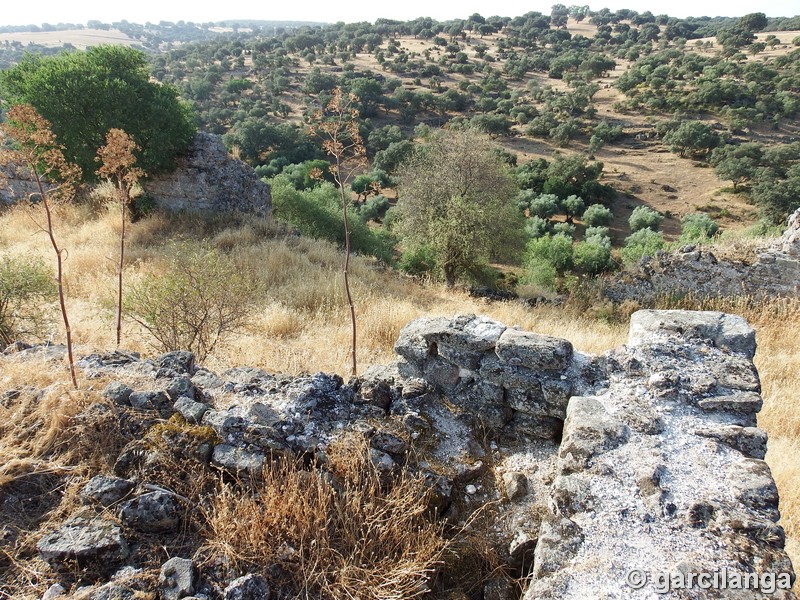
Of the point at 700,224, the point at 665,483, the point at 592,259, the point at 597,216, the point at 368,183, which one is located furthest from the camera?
the point at 368,183

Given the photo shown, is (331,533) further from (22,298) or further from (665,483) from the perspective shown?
(22,298)

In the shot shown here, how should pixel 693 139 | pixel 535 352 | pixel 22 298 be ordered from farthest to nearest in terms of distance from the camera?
1. pixel 693 139
2. pixel 22 298
3. pixel 535 352

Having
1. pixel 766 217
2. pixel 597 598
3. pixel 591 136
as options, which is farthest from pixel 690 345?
pixel 591 136

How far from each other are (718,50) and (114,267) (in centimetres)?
7873

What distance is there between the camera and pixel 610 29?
3536 inches

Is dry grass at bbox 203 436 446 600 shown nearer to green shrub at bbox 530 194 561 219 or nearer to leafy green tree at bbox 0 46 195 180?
leafy green tree at bbox 0 46 195 180

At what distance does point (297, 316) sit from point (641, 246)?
824 inches

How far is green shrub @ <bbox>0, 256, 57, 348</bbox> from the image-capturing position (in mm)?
6234

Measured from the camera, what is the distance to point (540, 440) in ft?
12.4

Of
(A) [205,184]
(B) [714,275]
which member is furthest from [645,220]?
(A) [205,184]

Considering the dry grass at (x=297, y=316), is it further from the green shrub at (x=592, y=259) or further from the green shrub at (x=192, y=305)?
the green shrub at (x=592, y=259)

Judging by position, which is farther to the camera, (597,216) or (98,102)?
(597,216)

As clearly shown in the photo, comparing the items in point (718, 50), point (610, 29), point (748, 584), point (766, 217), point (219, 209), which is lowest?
point (766, 217)

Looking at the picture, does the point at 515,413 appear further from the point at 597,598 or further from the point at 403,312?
the point at 403,312
